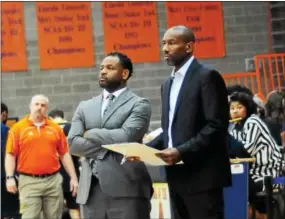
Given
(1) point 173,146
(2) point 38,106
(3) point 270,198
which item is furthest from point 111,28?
(1) point 173,146

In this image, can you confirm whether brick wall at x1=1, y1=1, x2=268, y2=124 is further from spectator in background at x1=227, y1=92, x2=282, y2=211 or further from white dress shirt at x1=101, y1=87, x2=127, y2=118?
white dress shirt at x1=101, y1=87, x2=127, y2=118

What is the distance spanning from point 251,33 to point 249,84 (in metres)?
0.90

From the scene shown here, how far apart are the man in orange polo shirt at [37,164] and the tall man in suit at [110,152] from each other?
278 centimetres

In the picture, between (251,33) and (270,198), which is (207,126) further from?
(251,33)

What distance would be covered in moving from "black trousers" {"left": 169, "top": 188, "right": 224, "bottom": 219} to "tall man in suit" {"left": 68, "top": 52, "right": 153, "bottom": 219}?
68 centimetres

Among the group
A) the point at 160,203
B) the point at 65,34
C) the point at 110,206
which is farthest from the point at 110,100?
the point at 65,34

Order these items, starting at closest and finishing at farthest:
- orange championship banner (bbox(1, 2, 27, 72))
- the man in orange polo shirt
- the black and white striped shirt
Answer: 1. the black and white striped shirt
2. the man in orange polo shirt
3. orange championship banner (bbox(1, 2, 27, 72))

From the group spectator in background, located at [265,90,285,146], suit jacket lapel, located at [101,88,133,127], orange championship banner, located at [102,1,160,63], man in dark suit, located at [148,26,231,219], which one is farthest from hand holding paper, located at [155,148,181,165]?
orange championship banner, located at [102,1,160,63]

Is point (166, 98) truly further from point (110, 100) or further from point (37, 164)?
point (37, 164)

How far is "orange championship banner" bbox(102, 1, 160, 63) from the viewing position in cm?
1184

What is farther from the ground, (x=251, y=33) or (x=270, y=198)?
(x=251, y=33)

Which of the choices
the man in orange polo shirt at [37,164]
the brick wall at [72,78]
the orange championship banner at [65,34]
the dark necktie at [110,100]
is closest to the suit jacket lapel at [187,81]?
the dark necktie at [110,100]

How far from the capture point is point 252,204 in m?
6.86

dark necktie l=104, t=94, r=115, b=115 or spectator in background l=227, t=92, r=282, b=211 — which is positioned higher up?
dark necktie l=104, t=94, r=115, b=115
